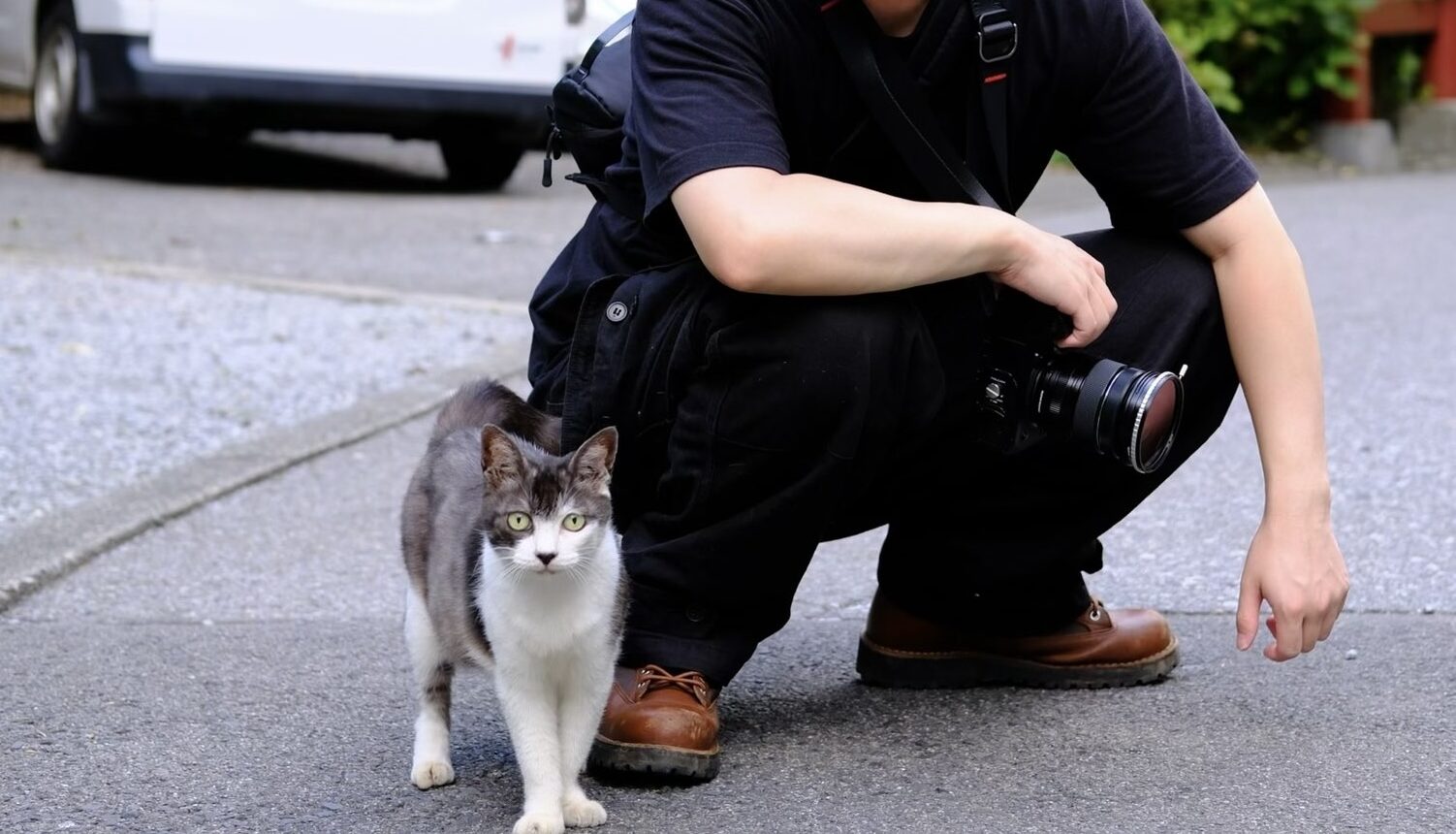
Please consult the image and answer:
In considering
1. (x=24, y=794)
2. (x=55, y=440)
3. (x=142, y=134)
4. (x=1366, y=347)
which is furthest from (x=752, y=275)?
(x=142, y=134)

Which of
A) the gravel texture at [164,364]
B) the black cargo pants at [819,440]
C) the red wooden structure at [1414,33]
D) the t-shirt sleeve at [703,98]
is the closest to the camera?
the t-shirt sleeve at [703,98]

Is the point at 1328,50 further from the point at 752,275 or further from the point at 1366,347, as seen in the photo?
the point at 752,275

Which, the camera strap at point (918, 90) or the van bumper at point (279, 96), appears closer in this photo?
the camera strap at point (918, 90)

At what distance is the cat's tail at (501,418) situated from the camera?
9.42 feet

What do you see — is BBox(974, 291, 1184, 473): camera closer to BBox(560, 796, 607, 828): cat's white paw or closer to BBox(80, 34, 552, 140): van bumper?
BBox(560, 796, 607, 828): cat's white paw

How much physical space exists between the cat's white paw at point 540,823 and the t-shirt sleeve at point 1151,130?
1.22m

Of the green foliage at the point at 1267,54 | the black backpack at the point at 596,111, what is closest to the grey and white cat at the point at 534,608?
the black backpack at the point at 596,111

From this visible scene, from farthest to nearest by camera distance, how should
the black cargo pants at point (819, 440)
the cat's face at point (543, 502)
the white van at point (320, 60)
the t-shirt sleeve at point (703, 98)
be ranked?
the white van at point (320, 60) → the black cargo pants at point (819, 440) → the t-shirt sleeve at point (703, 98) → the cat's face at point (543, 502)

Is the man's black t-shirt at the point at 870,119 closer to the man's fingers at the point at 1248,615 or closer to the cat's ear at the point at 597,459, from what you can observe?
the cat's ear at the point at 597,459

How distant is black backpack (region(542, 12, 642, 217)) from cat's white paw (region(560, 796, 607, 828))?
34.2 inches

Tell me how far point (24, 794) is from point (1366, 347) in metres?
4.46

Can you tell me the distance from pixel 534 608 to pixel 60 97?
23.8 ft

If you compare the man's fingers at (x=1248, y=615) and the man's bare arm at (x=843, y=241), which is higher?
the man's bare arm at (x=843, y=241)

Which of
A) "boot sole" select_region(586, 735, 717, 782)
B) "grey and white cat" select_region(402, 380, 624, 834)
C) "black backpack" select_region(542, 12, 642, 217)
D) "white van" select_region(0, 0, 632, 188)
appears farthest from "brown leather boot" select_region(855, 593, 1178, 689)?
"white van" select_region(0, 0, 632, 188)
